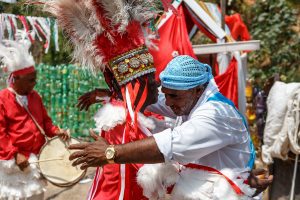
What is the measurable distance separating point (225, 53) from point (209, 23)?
744 millimetres

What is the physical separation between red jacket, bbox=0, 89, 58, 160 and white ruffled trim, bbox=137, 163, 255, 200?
243 centimetres

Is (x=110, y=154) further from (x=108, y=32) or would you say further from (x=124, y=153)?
(x=108, y=32)

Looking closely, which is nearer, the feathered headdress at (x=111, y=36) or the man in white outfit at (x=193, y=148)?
the man in white outfit at (x=193, y=148)

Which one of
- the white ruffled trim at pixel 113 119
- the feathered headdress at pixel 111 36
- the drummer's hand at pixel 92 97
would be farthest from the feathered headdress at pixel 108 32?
the drummer's hand at pixel 92 97

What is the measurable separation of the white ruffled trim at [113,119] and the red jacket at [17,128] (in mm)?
1985

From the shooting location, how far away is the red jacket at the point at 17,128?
4656 mm

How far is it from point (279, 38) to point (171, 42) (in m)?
4.81

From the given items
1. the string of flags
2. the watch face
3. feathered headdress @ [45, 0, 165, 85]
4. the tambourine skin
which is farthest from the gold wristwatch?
the string of flags

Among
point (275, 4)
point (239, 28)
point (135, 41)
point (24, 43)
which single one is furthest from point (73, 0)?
point (275, 4)

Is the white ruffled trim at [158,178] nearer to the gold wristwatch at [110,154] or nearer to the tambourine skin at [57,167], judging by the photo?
the gold wristwatch at [110,154]

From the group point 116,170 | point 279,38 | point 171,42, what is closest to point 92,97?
point 116,170

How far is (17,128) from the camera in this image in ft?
15.6

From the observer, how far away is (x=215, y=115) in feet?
7.61

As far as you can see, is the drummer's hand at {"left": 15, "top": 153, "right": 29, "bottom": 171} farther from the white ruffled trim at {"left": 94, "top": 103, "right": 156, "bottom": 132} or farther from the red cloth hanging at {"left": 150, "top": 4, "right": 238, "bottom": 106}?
the red cloth hanging at {"left": 150, "top": 4, "right": 238, "bottom": 106}
